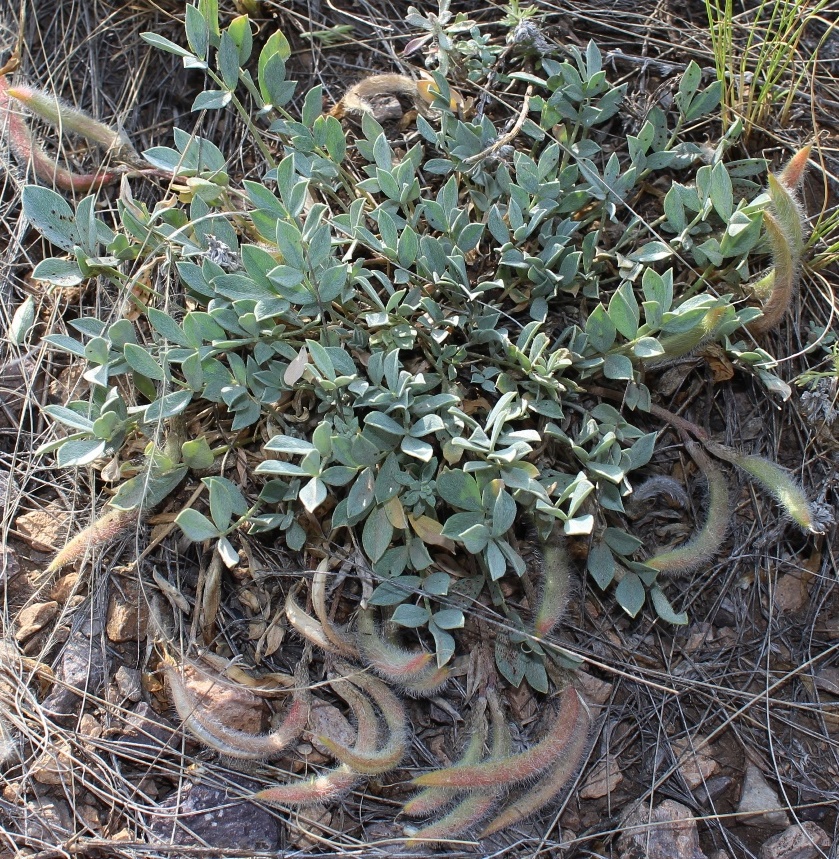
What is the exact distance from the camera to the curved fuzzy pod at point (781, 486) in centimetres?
188

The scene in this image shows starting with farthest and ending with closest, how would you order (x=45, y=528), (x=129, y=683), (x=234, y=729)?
(x=45, y=528)
(x=129, y=683)
(x=234, y=729)

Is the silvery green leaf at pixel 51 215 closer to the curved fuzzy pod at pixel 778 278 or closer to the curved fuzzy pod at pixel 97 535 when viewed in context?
the curved fuzzy pod at pixel 97 535

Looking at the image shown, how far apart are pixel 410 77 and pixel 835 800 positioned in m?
2.44

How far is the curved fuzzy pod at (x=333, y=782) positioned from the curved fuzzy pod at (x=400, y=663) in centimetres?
11

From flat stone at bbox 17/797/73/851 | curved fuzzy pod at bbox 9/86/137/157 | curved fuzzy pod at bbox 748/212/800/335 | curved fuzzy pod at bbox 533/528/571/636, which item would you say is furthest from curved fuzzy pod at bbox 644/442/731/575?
curved fuzzy pod at bbox 9/86/137/157

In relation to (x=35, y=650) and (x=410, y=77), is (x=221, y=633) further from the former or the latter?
(x=410, y=77)

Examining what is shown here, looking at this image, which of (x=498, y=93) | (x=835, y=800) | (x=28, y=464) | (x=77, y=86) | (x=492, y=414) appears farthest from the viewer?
(x=77, y=86)

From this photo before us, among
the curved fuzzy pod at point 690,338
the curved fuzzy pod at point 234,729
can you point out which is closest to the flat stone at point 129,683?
the curved fuzzy pod at point 234,729

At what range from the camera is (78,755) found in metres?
2.01

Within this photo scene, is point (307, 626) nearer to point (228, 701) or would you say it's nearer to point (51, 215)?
point (228, 701)

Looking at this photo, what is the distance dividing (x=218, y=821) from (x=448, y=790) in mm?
581

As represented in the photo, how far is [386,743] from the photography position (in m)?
1.92

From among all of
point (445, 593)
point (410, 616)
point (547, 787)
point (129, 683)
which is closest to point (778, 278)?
point (445, 593)

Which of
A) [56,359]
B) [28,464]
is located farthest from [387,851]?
[56,359]
